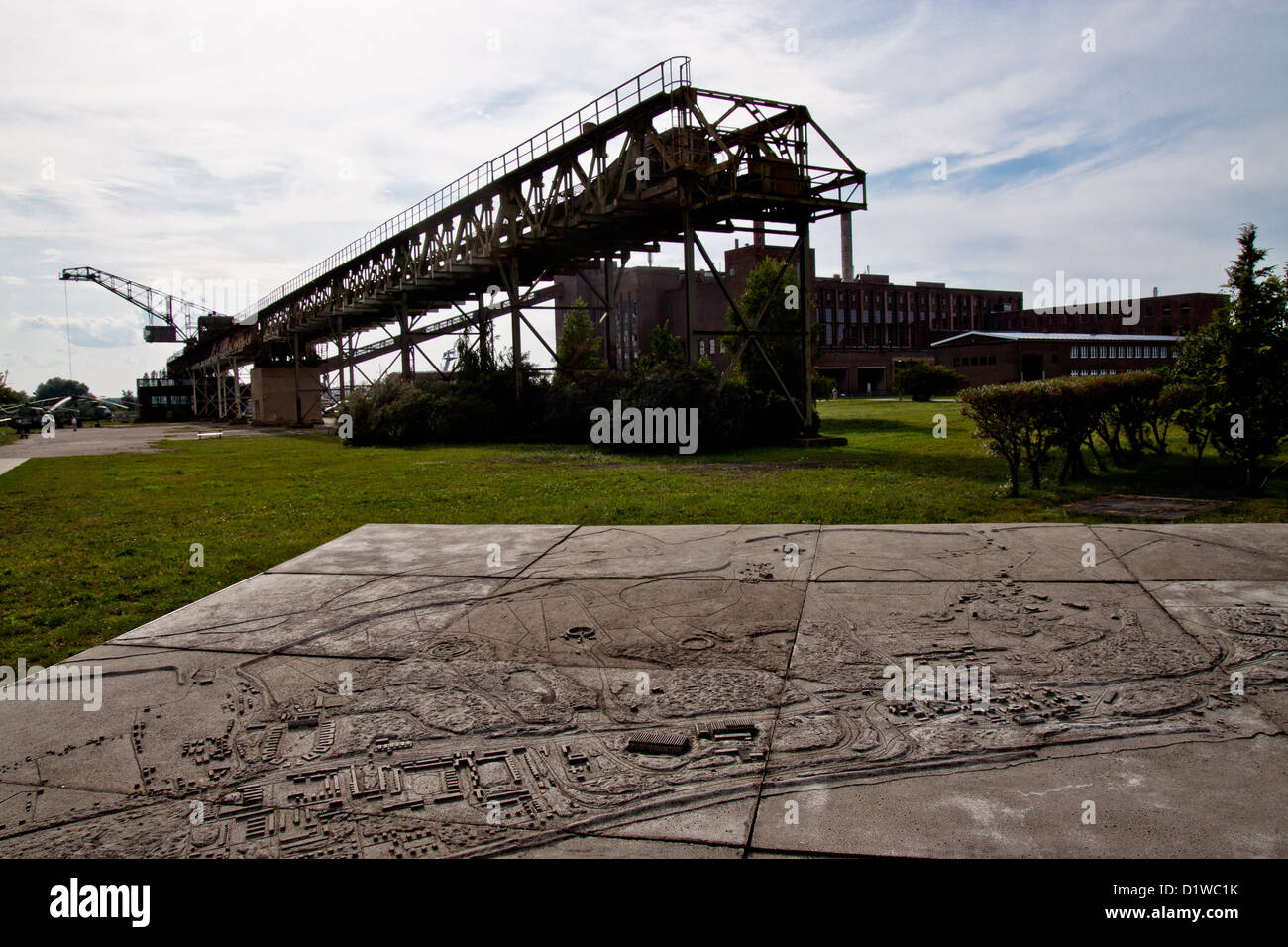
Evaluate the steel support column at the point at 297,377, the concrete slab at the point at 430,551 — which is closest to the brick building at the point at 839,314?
the steel support column at the point at 297,377

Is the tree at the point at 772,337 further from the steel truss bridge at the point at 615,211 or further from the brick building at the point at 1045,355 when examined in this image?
the brick building at the point at 1045,355

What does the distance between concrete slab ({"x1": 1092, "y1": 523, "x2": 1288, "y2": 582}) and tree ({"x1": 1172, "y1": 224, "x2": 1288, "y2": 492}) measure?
3.95 meters

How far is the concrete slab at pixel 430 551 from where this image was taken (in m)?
7.86

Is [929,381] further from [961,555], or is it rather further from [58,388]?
[58,388]

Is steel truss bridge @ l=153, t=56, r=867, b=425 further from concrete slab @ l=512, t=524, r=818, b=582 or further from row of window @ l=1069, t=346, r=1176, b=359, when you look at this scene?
row of window @ l=1069, t=346, r=1176, b=359

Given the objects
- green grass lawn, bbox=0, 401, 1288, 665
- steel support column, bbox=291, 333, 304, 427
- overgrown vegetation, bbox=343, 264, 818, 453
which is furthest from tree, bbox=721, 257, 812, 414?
steel support column, bbox=291, 333, 304, 427

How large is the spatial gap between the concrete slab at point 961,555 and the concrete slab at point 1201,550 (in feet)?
0.74

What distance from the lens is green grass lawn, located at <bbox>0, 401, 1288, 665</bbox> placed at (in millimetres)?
7742

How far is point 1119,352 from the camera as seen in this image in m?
78.9

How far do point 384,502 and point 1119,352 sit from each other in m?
Result: 83.1

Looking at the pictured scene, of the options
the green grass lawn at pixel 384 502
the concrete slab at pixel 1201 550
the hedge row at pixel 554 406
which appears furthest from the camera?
the hedge row at pixel 554 406

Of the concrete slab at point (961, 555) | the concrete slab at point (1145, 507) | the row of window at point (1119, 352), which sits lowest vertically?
the concrete slab at point (961, 555)

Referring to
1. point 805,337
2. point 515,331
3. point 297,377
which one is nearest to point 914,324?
point 297,377

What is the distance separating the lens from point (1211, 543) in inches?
295
